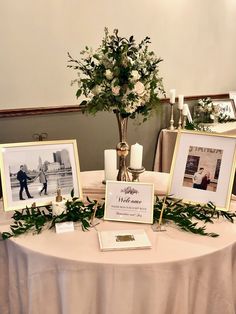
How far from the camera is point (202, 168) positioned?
54.4 inches

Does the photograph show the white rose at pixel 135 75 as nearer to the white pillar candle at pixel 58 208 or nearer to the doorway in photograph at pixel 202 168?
the doorway in photograph at pixel 202 168

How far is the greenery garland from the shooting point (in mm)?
1233

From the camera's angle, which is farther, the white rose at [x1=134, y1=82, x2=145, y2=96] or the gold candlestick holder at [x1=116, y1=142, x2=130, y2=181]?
the gold candlestick holder at [x1=116, y1=142, x2=130, y2=181]

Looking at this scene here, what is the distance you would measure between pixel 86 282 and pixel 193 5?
3.26 metres

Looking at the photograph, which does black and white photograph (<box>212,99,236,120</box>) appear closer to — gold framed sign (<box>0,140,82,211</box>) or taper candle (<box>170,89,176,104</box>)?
taper candle (<box>170,89,176,104</box>)

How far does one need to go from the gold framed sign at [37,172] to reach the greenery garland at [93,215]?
5 centimetres

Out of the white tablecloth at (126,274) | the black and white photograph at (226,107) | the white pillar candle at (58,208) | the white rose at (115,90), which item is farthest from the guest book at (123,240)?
the black and white photograph at (226,107)

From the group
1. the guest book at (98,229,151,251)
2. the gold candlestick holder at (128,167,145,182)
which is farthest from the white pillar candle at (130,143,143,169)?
the guest book at (98,229,151,251)

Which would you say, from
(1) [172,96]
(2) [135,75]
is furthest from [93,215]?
(1) [172,96]

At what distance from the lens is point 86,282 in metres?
1.05

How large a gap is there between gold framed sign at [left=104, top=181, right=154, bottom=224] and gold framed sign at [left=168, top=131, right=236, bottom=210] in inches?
7.5

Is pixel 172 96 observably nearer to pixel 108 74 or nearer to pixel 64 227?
pixel 108 74

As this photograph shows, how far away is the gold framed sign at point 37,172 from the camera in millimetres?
1323

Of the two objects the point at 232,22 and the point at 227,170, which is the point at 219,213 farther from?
the point at 232,22
